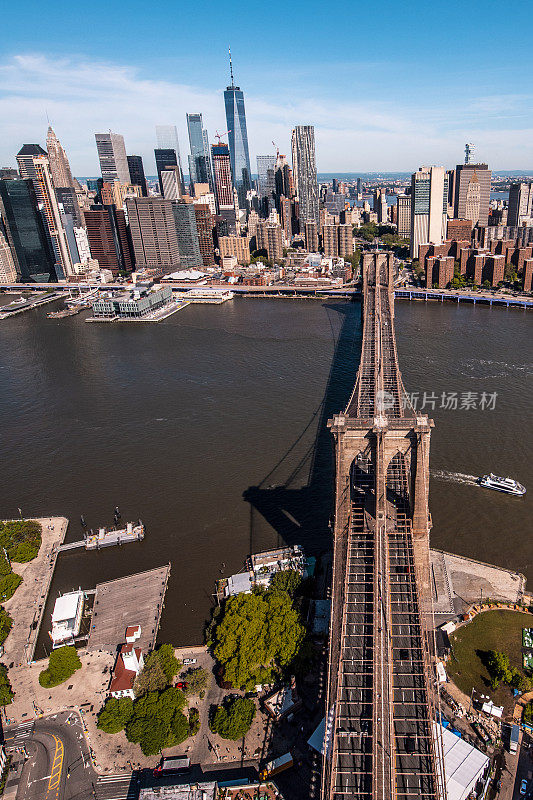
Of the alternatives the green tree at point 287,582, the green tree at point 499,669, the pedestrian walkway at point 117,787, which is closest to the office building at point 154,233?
the green tree at point 287,582

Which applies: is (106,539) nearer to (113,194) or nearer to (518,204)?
(518,204)

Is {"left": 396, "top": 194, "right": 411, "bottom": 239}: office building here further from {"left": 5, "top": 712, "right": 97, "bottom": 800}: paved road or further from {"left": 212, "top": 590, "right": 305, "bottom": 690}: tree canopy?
{"left": 5, "top": 712, "right": 97, "bottom": 800}: paved road

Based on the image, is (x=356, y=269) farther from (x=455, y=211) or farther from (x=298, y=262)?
(x=455, y=211)

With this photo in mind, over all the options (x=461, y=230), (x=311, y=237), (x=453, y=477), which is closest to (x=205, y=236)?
(x=311, y=237)

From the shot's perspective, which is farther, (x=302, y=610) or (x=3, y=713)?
(x=302, y=610)

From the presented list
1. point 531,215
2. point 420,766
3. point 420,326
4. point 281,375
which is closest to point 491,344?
point 420,326

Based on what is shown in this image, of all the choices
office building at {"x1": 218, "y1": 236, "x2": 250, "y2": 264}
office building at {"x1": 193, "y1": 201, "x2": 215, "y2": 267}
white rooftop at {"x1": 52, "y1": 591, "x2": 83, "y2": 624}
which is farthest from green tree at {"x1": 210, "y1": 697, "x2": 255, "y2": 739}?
office building at {"x1": 193, "y1": 201, "x2": 215, "y2": 267}

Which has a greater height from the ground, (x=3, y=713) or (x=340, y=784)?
(x=340, y=784)
